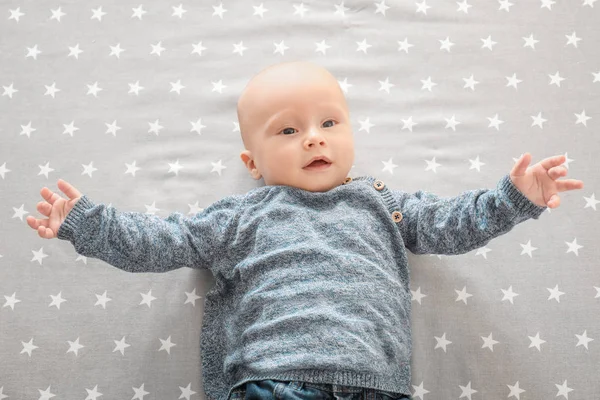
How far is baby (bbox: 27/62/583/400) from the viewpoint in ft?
3.86

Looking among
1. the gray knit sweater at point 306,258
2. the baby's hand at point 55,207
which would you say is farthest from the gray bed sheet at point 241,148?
the baby's hand at point 55,207

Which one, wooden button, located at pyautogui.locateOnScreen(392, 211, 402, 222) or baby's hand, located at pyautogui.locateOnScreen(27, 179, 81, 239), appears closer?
baby's hand, located at pyautogui.locateOnScreen(27, 179, 81, 239)

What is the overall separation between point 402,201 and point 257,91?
362mm

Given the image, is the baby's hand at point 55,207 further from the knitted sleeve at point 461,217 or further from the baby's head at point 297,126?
the knitted sleeve at point 461,217

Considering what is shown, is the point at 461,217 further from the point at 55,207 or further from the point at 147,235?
the point at 55,207

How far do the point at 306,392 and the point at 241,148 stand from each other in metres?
0.59

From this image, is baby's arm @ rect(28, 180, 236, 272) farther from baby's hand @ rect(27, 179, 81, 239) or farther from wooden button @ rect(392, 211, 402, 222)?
wooden button @ rect(392, 211, 402, 222)

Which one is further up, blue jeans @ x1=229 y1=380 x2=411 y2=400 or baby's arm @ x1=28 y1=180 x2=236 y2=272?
baby's arm @ x1=28 y1=180 x2=236 y2=272

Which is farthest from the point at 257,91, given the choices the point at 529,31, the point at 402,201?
the point at 529,31

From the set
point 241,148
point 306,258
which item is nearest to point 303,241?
point 306,258

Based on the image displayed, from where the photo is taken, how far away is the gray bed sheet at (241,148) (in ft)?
4.46

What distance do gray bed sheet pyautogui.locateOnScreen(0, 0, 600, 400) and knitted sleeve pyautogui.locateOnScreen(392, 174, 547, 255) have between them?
0.39ft

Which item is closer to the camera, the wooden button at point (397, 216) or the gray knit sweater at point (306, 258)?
the gray knit sweater at point (306, 258)

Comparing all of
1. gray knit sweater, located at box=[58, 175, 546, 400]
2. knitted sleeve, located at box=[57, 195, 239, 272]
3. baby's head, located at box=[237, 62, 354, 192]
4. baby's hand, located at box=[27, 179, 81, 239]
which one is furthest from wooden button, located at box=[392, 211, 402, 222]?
baby's hand, located at box=[27, 179, 81, 239]
